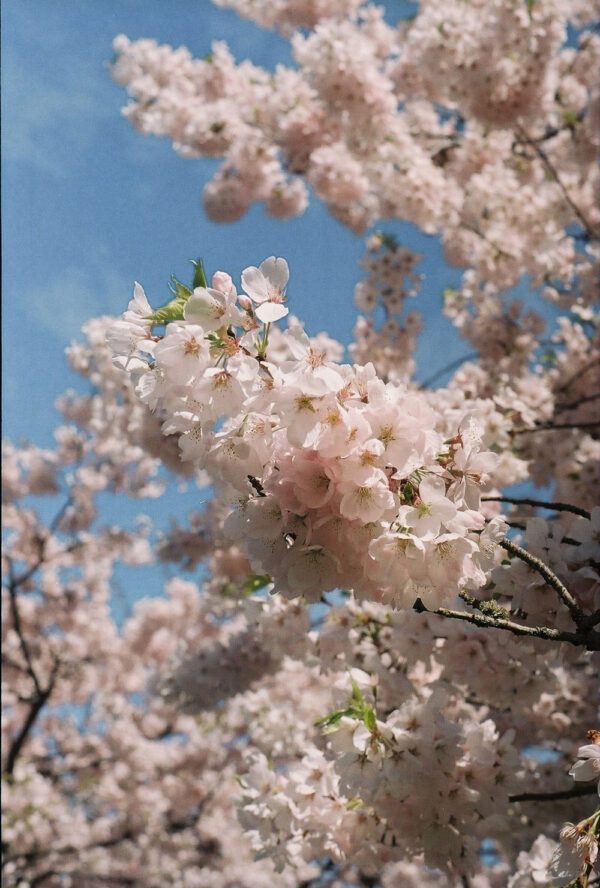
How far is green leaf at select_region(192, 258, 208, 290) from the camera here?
1.45 metres

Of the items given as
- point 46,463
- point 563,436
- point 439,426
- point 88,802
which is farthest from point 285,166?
point 88,802

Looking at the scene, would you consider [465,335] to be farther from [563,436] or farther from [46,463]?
[46,463]

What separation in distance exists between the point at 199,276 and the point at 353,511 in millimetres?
658

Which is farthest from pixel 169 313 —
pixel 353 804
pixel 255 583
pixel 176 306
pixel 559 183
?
pixel 559 183

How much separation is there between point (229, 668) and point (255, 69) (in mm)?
7102

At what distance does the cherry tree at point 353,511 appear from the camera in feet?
4.67

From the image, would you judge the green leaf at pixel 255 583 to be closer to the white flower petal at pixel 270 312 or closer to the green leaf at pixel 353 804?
the green leaf at pixel 353 804

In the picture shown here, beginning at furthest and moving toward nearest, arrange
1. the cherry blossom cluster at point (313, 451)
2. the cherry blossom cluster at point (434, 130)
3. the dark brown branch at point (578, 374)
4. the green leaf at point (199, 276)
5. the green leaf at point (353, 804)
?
1. the dark brown branch at point (578, 374)
2. the cherry blossom cluster at point (434, 130)
3. the green leaf at point (353, 804)
4. the green leaf at point (199, 276)
5. the cherry blossom cluster at point (313, 451)

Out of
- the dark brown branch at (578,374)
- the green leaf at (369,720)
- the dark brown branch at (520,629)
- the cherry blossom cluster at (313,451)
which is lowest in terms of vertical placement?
the dark brown branch at (520,629)

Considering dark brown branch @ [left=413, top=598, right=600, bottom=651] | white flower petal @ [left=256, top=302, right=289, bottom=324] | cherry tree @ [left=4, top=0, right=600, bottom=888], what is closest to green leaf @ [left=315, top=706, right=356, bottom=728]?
cherry tree @ [left=4, top=0, right=600, bottom=888]

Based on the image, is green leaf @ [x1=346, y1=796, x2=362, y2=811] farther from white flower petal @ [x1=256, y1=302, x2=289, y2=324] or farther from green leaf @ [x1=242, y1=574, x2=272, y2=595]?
white flower petal @ [x1=256, y1=302, x2=289, y2=324]

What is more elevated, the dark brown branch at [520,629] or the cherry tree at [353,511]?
the cherry tree at [353,511]

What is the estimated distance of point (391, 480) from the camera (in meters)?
1.41

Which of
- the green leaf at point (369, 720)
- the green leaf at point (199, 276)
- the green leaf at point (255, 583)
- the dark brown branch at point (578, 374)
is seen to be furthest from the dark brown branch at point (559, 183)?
the green leaf at point (199, 276)
